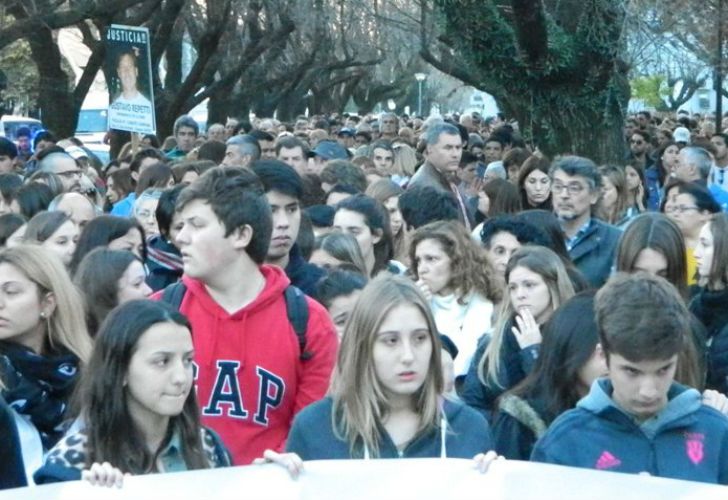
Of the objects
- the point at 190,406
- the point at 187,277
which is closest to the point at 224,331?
the point at 187,277

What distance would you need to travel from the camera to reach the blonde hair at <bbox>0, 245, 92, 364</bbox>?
5445 mm

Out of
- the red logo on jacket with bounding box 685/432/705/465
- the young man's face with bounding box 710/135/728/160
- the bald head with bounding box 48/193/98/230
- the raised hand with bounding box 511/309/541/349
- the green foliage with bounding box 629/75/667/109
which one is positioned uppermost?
the green foliage with bounding box 629/75/667/109

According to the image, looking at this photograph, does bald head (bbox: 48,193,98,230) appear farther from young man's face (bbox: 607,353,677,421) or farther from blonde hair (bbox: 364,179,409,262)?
young man's face (bbox: 607,353,677,421)

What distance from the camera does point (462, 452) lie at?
14.5 feet

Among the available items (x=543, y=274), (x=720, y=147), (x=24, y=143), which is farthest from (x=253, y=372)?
(x=24, y=143)

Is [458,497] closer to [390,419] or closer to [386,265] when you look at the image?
[390,419]

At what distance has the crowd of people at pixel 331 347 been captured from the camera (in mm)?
4266

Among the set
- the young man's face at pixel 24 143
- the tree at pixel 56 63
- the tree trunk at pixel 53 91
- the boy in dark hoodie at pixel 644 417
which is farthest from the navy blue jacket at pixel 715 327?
the tree trunk at pixel 53 91

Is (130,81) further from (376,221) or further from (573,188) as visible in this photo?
(376,221)

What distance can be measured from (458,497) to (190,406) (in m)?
0.92

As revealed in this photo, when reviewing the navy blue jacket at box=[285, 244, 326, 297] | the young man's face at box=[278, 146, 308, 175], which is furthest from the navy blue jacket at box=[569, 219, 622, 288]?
the young man's face at box=[278, 146, 308, 175]

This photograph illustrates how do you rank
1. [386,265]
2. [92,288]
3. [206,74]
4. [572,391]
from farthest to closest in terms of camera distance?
[206,74], [386,265], [92,288], [572,391]

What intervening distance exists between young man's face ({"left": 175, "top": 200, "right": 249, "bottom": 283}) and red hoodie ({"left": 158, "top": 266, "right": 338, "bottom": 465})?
12cm

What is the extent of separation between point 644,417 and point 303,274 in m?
2.37
